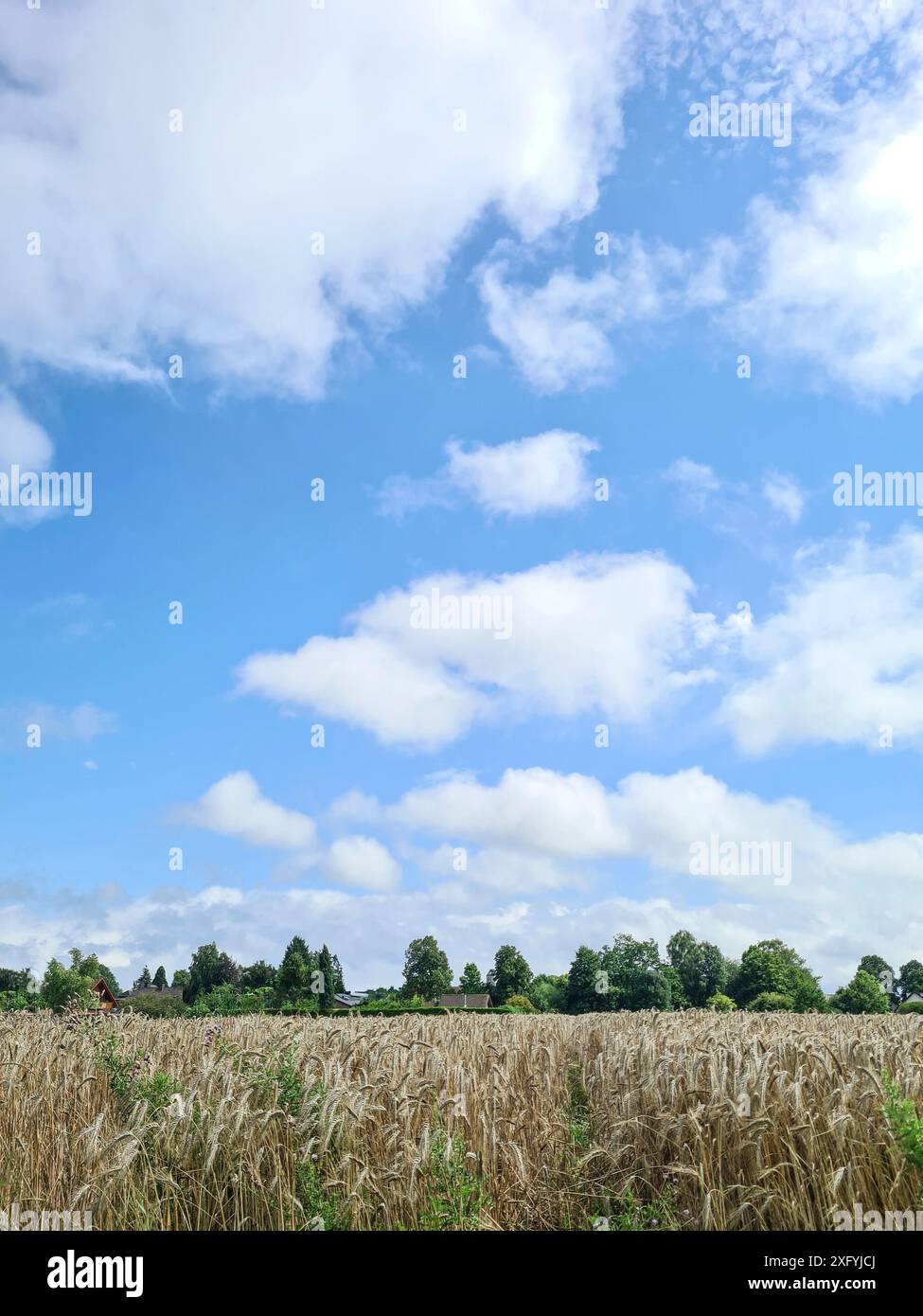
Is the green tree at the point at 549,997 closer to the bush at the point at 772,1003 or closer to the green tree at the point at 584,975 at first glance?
the green tree at the point at 584,975

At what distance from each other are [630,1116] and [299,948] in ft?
180

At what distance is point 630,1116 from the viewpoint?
7.95 metres

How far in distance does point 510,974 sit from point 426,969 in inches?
564

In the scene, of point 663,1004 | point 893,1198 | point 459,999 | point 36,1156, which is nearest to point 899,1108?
point 893,1198

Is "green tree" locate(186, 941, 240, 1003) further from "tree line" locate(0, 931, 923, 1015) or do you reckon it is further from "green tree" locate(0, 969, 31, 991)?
"green tree" locate(0, 969, 31, 991)

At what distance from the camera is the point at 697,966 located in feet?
196

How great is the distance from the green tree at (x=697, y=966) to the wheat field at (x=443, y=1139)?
2047 inches

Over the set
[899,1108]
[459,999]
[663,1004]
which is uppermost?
[899,1108]

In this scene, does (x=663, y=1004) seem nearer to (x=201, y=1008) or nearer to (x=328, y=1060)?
(x=201, y=1008)

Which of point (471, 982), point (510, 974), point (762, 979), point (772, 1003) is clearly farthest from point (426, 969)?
point (772, 1003)

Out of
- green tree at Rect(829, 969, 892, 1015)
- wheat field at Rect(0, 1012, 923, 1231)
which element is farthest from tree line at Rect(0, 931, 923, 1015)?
wheat field at Rect(0, 1012, 923, 1231)

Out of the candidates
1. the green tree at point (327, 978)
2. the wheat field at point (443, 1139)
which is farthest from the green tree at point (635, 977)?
the wheat field at point (443, 1139)

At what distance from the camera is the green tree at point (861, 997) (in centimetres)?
3414

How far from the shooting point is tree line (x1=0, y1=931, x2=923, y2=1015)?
3544 centimetres
